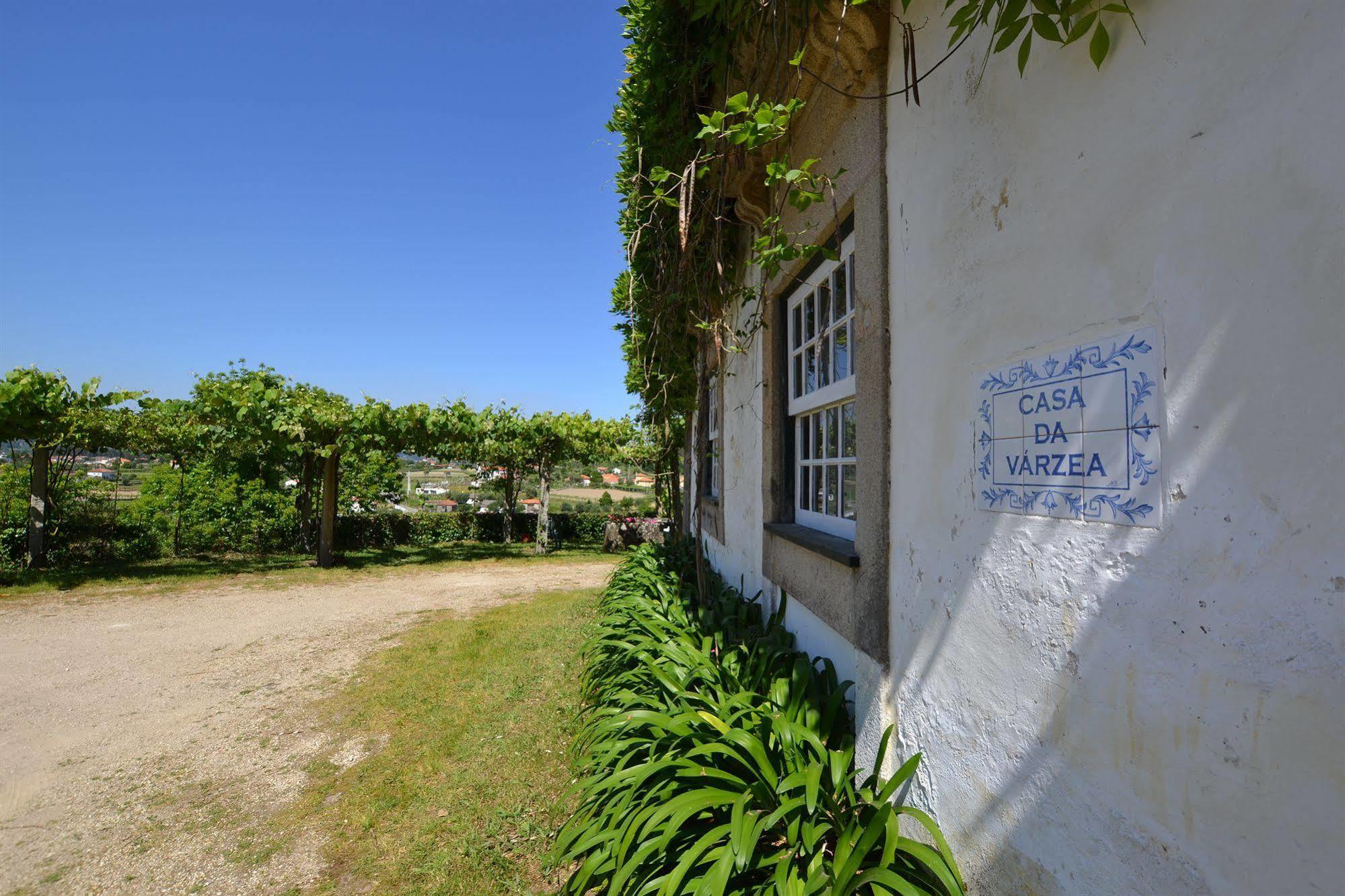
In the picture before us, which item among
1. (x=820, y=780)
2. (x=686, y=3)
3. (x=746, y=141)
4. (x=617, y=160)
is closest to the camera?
(x=820, y=780)

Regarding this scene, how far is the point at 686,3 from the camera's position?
3.50 m

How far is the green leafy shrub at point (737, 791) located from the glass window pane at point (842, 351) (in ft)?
4.48

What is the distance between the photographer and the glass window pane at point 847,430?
294 centimetres

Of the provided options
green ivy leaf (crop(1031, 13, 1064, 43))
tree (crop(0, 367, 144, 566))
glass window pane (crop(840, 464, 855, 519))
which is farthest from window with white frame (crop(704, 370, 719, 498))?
tree (crop(0, 367, 144, 566))

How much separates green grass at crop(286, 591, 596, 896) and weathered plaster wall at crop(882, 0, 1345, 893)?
209 cm

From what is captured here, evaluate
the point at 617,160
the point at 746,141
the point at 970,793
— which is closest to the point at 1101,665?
the point at 970,793

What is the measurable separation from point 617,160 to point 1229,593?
5722 millimetres

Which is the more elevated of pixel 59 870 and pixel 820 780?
pixel 820 780

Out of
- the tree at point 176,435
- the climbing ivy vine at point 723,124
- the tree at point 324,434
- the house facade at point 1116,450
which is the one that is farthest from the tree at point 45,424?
the house facade at point 1116,450

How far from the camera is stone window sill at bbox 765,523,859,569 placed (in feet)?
8.21

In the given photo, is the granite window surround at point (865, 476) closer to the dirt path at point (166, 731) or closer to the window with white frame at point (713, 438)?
the window with white frame at point (713, 438)

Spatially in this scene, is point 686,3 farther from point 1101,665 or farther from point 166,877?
point 166,877

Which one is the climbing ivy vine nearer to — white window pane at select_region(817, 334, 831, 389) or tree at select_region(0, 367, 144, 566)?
white window pane at select_region(817, 334, 831, 389)

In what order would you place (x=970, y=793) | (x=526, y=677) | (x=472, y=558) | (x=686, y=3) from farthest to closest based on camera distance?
(x=472, y=558), (x=526, y=677), (x=686, y=3), (x=970, y=793)
